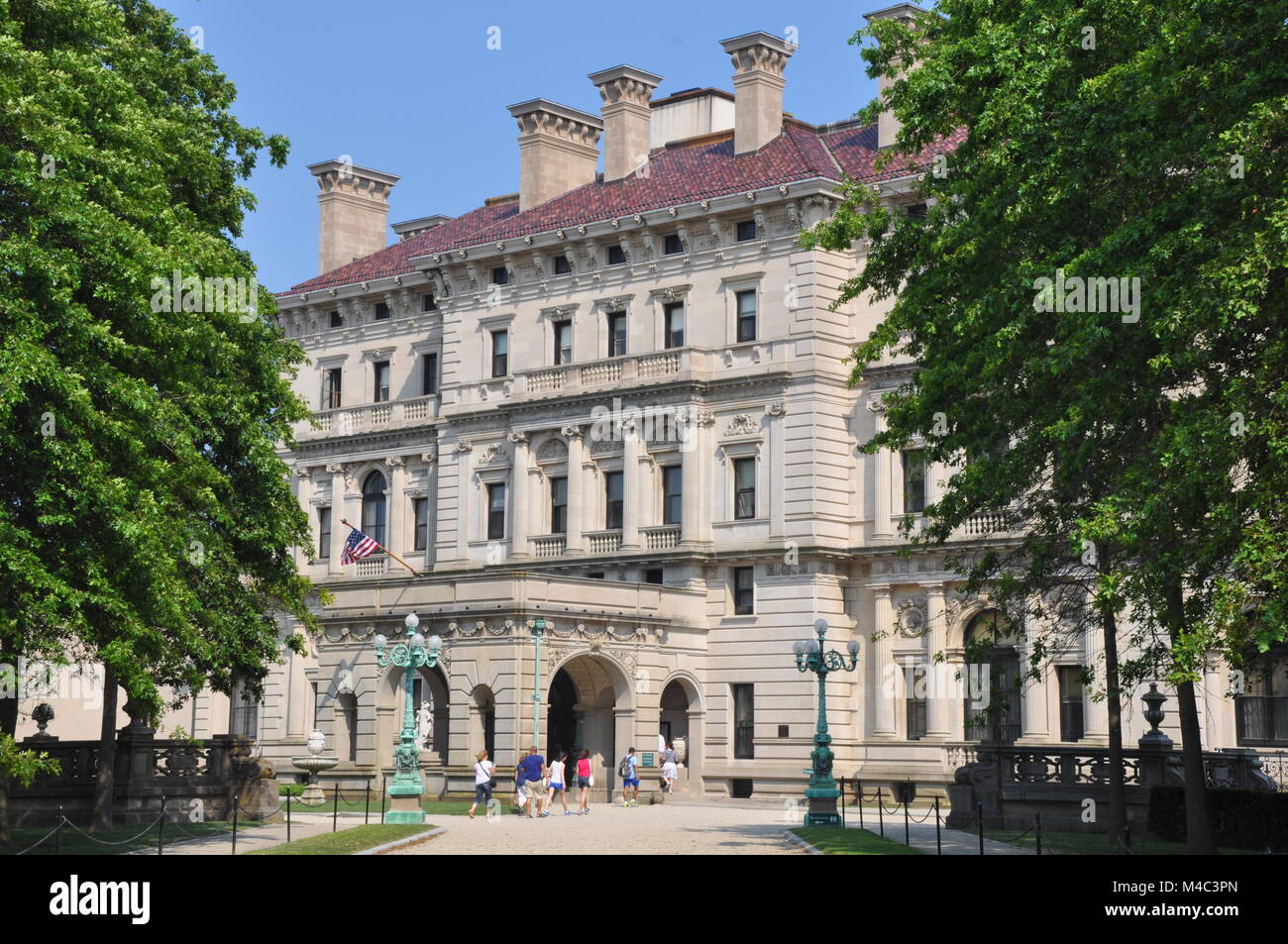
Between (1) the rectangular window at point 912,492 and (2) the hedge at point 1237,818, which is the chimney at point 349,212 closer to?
(1) the rectangular window at point 912,492

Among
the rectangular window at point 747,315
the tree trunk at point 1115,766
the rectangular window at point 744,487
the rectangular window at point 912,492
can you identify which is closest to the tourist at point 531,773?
the rectangular window at point 744,487

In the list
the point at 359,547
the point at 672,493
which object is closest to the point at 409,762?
the point at 359,547

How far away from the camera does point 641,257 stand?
60.7m

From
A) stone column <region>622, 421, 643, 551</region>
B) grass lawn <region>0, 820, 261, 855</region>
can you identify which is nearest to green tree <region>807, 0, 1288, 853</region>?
grass lawn <region>0, 820, 261, 855</region>

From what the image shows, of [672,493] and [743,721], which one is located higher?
[672,493]

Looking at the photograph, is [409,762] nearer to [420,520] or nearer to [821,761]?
[821,761]

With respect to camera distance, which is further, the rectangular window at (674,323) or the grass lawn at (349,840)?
the rectangular window at (674,323)

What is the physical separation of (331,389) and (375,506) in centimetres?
517

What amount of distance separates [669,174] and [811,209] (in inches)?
316

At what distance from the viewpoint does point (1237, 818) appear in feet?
106

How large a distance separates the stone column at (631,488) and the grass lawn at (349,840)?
21931mm

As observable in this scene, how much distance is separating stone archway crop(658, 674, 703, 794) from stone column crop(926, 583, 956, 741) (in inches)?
277

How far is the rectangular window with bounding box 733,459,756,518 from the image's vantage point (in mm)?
57500

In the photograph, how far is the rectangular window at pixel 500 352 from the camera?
210 ft
